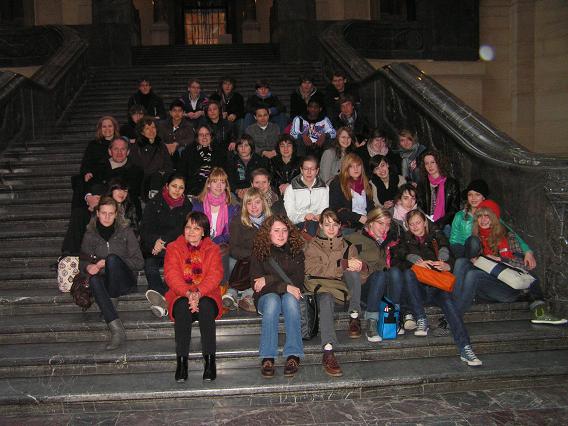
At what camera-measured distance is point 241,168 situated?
8.16 m

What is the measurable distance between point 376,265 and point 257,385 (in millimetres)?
1779

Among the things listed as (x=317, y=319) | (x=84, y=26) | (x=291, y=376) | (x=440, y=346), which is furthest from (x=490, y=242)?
(x=84, y=26)

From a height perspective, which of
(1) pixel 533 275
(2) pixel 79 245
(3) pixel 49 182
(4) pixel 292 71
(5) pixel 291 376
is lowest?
(5) pixel 291 376

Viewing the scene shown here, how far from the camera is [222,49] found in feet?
58.2

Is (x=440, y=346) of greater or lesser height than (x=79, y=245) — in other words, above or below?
below

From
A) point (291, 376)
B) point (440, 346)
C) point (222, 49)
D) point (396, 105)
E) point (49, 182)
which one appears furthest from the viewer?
point (222, 49)

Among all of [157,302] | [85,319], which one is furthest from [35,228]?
[157,302]

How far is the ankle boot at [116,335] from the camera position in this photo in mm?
5957

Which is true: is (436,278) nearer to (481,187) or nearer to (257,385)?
(481,187)

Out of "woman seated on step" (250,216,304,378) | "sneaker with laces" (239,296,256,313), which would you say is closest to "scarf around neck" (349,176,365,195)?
"woman seated on step" (250,216,304,378)

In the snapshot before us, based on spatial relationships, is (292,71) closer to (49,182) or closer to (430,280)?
(49,182)

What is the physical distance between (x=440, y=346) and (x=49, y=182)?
5814 millimetres

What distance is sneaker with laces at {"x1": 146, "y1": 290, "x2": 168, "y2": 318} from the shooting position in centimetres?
626

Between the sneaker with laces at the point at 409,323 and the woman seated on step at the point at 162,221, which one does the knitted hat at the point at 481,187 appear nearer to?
the sneaker with laces at the point at 409,323
